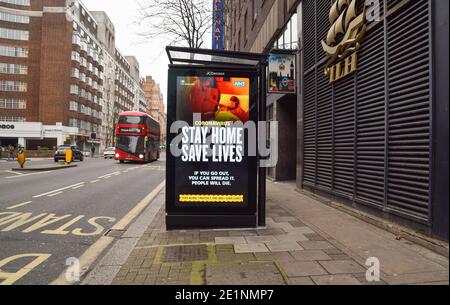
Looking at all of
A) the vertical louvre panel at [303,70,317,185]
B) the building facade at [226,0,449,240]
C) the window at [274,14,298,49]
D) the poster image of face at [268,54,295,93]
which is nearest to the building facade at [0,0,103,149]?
the window at [274,14,298,49]

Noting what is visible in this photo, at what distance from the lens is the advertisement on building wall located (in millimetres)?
5547

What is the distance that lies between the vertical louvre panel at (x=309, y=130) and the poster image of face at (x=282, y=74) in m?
0.86

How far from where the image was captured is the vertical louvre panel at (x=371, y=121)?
5.89m

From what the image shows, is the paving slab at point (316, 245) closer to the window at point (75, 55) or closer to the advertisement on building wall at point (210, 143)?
the advertisement on building wall at point (210, 143)

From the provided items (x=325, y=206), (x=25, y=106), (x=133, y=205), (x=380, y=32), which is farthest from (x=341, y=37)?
(x=25, y=106)

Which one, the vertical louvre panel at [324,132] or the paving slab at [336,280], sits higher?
the vertical louvre panel at [324,132]

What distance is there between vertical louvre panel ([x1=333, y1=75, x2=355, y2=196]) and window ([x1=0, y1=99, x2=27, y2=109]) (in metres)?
61.4

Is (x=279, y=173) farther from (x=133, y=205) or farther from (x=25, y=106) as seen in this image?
(x=25, y=106)

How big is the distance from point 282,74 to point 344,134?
447 centimetres

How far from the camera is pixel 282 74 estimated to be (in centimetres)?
1119

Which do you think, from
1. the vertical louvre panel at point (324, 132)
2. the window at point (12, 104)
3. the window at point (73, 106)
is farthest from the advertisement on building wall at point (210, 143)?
the window at point (12, 104)

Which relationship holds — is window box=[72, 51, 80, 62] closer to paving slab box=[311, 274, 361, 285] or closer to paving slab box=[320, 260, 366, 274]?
paving slab box=[320, 260, 366, 274]

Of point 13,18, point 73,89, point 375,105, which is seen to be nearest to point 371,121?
point 375,105

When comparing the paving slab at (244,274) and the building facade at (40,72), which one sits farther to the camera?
the building facade at (40,72)
